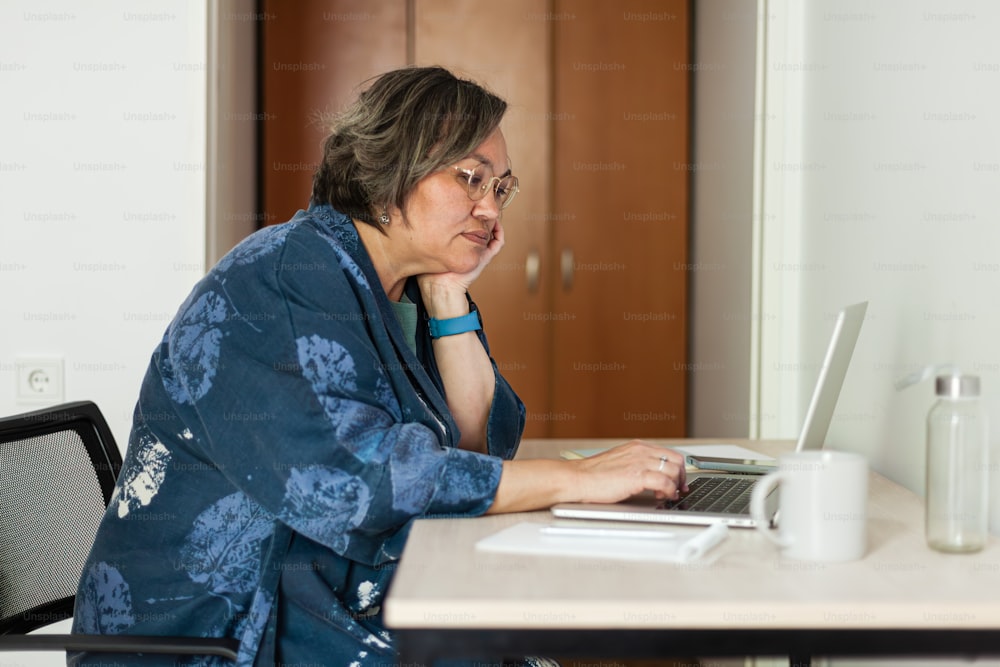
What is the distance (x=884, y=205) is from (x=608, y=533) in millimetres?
810

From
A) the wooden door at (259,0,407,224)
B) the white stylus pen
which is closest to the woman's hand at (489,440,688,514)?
the white stylus pen

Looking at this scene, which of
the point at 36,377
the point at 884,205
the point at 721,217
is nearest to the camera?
the point at 884,205

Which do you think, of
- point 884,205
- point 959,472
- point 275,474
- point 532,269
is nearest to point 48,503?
point 275,474

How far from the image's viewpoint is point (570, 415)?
110 inches

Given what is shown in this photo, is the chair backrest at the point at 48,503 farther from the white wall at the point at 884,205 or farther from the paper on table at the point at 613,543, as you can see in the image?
the white wall at the point at 884,205

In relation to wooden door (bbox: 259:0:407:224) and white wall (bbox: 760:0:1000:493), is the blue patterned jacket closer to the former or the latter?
white wall (bbox: 760:0:1000:493)

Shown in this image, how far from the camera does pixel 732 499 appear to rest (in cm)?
120

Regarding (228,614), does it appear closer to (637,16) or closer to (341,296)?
(341,296)

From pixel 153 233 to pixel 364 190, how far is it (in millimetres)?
837

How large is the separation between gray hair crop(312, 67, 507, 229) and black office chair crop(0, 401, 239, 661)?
1.57 feet

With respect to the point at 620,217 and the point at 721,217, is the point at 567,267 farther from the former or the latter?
the point at 721,217

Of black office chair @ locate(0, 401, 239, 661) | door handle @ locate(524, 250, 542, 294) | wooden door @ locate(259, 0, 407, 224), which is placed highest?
wooden door @ locate(259, 0, 407, 224)

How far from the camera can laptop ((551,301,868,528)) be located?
3.49 feet

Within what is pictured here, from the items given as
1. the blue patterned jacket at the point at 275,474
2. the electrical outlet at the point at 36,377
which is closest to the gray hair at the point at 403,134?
the blue patterned jacket at the point at 275,474
